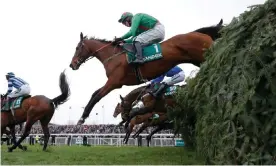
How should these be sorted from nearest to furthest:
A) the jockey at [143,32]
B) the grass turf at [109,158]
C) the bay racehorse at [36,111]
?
the grass turf at [109,158] → the jockey at [143,32] → the bay racehorse at [36,111]

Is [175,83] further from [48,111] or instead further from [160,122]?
[48,111]

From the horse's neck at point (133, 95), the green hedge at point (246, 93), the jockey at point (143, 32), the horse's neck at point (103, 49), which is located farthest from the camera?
the horse's neck at point (133, 95)

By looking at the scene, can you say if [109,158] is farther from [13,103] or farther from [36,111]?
[13,103]

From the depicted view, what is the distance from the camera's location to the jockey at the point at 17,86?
32.3 feet

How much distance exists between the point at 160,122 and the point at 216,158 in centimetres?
807

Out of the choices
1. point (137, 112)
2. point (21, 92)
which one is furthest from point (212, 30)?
point (21, 92)

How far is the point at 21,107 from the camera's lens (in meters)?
9.84

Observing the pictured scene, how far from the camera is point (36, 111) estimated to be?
9461 mm

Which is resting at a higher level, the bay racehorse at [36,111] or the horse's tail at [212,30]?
the horse's tail at [212,30]

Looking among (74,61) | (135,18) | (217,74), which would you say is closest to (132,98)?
(74,61)

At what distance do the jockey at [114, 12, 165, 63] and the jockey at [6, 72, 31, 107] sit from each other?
4294 millimetres

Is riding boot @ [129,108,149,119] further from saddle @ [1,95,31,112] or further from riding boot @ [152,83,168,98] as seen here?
saddle @ [1,95,31,112]

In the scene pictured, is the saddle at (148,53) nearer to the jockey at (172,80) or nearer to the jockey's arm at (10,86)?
the jockey at (172,80)

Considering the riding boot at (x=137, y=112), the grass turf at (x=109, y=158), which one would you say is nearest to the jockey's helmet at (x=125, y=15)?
the riding boot at (x=137, y=112)
